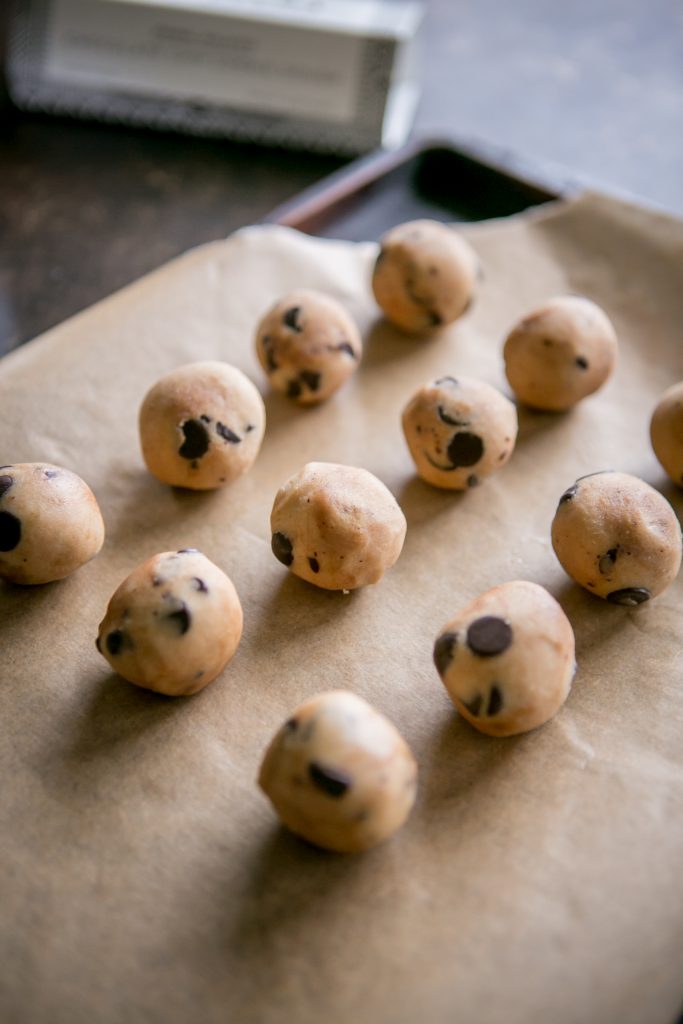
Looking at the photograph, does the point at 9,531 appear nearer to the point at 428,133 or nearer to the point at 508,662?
the point at 508,662

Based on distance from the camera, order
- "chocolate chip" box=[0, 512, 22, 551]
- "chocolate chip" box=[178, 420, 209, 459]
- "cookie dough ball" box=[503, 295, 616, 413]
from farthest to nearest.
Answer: "cookie dough ball" box=[503, 295, 616, 413] < "chocolate chip" box=[178, 420, 209, 459] < "chocolate chip" box=[0, 512, 22, 551]

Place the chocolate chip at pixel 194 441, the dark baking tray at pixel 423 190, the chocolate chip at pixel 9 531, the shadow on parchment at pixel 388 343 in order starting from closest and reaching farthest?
the chocolate chip at pixel 9 531 < the chocolate chip at pixel 194 441 < the shadow on parchment at pixel 388 343 < the dark baking tray at pixel 423 190

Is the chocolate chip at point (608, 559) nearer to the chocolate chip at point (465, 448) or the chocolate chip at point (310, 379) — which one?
the chocolate chip at point (465, 448)

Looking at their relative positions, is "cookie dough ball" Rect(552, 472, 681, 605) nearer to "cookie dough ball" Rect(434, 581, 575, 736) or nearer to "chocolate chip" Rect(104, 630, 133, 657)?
"cookie dough ball" Rect(434, 581, 575, 736)

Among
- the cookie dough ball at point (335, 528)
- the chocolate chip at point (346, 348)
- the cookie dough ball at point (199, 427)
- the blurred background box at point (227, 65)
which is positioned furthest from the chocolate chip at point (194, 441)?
the blurred background box at point (227, 65)

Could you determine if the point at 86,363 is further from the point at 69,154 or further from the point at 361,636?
the point at 69,154

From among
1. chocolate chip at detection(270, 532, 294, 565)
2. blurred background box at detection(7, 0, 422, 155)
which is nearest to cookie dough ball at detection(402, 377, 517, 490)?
chocolate chip at detection(270, 532, 294, 565)

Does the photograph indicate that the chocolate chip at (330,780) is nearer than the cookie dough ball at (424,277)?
Yes
